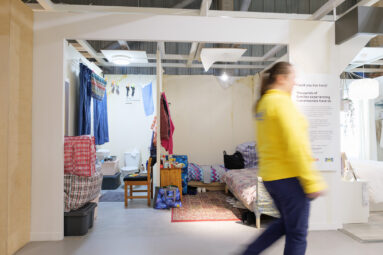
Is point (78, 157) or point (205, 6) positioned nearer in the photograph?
point (78, 157)

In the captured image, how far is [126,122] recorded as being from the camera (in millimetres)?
6875

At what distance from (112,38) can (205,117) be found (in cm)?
388

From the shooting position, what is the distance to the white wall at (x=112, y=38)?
316 centimetres

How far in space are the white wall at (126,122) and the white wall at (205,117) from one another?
0.72 meters

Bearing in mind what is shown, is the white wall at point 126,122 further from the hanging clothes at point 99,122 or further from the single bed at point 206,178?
the single bed at point 206,178

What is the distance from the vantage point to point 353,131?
7012 millimetres

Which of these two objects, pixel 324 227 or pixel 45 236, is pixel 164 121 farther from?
pixel 324 227

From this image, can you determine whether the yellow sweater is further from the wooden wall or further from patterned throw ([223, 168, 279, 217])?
the wooden wall

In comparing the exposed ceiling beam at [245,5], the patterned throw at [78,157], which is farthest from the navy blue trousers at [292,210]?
the exposed ceiling beam at [245,5]

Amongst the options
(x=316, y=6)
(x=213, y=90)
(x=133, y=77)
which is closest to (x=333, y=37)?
(x=316, y=6)

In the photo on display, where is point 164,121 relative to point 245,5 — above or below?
below

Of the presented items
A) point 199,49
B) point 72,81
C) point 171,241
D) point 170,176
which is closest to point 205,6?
point 199,49

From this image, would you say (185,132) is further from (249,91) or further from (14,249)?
(14,249)

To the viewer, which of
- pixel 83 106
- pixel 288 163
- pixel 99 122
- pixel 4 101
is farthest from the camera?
pixel 99 122
